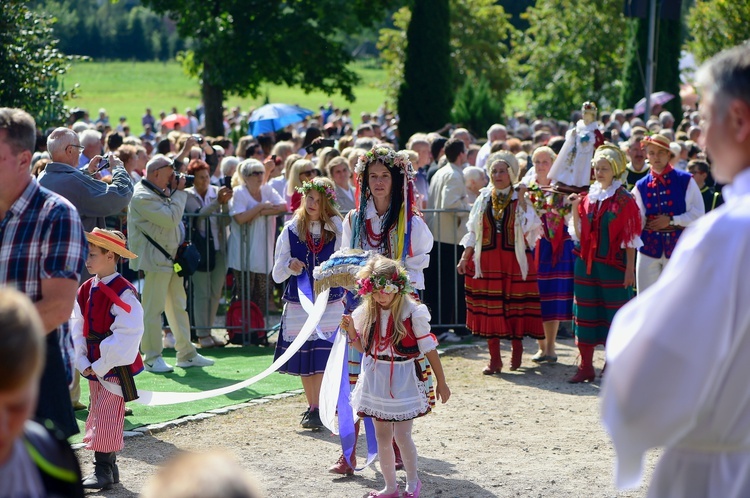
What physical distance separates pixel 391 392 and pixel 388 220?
134 centimetres

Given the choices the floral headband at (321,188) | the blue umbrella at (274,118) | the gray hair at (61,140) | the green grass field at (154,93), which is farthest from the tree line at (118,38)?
the floral headband at (321,188)

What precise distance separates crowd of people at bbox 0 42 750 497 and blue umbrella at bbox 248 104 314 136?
436 cm

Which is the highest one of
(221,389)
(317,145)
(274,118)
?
(274,118)

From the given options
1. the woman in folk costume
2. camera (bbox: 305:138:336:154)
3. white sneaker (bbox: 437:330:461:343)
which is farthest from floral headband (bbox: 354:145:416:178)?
camera (bbox: 305:138:336:154)

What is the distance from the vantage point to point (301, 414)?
870cm

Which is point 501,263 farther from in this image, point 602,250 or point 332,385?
point 332,385

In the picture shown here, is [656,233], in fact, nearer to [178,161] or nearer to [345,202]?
[345,202]

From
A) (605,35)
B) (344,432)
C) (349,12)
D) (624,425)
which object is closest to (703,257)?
(624,425)

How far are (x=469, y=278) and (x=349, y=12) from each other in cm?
1567

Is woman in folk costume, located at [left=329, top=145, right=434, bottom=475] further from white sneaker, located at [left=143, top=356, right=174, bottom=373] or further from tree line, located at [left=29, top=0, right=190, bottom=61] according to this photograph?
tree line, located at [left=29, top=0, right=190, bottom=61]

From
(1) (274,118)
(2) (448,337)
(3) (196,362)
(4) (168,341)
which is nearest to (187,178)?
Result: (3) (196,362)

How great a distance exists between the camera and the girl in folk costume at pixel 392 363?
6.38m

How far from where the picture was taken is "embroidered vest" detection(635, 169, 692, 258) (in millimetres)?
9789

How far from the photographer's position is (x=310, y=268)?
8211 mm
